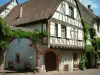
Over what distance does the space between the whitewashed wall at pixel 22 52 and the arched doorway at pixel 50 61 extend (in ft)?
5.94

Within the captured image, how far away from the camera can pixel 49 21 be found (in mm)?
20844

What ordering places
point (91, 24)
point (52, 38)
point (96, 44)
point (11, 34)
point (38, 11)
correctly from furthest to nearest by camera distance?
point (91, 24)
point (96, 44)
point (38, 11)
point (52, 38)
point (11, 34)

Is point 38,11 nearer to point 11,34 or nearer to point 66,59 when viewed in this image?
point 66,59

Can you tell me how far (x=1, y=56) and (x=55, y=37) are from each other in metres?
6.92

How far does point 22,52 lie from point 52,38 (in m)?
4.45

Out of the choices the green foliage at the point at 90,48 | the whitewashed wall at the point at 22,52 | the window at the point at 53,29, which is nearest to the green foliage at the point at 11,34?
the window at the point at 53,29

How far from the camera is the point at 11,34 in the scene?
56.1 ft

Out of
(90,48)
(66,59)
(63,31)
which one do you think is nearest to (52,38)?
(63,31)

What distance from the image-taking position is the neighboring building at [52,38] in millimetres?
21031

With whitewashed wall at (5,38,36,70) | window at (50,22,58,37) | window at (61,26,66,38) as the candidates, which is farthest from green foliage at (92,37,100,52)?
whitewashed wall at (5,38,36,70)

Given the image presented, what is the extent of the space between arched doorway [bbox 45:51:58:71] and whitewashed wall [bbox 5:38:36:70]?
5.94 feet

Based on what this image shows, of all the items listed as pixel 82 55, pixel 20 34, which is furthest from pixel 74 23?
pixel 20 34

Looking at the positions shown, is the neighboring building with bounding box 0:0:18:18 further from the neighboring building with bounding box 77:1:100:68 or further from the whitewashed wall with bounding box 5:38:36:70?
the neighboring building with bounding box 77:1:100:68

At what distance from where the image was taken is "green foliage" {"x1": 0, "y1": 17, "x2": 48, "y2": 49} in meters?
16.3
